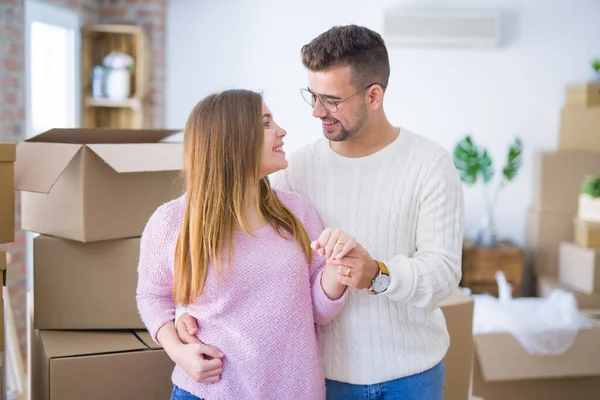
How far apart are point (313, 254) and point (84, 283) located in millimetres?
707

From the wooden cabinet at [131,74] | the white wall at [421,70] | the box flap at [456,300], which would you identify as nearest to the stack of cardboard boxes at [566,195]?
the white wall at [421,70]

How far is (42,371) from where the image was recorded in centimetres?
186

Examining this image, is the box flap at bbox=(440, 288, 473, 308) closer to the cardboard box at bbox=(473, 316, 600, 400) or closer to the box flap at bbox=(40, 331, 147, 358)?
the cardboard box at bbox=(473, 316, 600, 400)

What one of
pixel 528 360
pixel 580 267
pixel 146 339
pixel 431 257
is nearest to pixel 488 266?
pixel 580 267

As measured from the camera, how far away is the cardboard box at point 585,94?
446 cm

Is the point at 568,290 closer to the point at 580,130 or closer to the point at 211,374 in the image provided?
the point at 580,130

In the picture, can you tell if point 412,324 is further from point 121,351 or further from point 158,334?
point 121,351

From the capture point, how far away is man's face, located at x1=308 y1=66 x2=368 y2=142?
62.2 inches

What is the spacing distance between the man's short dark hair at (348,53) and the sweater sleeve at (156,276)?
48 centimetres

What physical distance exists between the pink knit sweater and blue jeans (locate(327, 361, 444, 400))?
0.06 m

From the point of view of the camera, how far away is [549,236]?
461 cm

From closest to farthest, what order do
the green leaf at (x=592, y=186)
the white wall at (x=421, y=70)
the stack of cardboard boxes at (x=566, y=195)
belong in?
1. the green leaf at (x=592, y=186)
2. the stack of cardboard boxes at (x=566, y=195)
3. the white wall at (x=421, y=70)

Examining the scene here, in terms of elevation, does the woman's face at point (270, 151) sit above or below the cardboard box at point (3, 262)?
above

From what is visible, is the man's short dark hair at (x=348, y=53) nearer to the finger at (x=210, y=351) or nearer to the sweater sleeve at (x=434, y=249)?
the sweater sleeve at (x=434, y=249)
